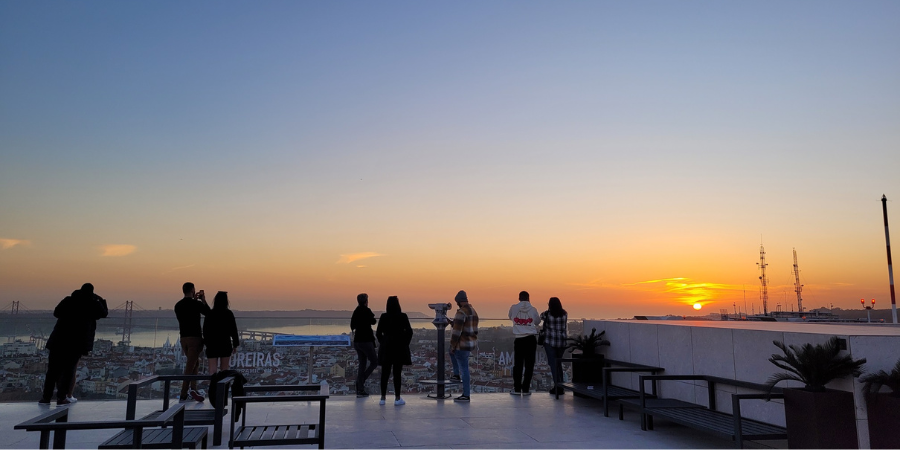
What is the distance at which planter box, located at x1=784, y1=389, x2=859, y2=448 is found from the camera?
467cm

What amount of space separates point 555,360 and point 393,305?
2864mm

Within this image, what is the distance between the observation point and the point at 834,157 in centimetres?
1338

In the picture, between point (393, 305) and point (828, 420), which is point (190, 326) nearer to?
point (393, 305)

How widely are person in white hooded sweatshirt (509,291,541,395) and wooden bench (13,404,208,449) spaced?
609 centimetres

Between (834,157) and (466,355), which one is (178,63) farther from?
(834,157)

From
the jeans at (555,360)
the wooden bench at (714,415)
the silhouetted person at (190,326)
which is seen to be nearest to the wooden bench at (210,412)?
the silhouetted person at (190,326)

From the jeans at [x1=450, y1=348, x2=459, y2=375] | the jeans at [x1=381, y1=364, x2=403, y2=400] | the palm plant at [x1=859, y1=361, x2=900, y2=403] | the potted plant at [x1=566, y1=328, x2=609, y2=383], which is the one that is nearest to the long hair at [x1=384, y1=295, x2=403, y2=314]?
the jeans at [x1=381, y1=364, x2=403, y2=400]

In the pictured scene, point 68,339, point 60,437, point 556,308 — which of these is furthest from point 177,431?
point 556,308

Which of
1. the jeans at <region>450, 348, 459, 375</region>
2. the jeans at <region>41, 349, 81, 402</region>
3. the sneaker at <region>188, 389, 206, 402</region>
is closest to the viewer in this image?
the jeans at <region>41, 349, 81, 402</region>

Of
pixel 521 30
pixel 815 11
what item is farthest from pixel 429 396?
pixel 815 11

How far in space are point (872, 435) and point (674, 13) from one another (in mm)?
9142

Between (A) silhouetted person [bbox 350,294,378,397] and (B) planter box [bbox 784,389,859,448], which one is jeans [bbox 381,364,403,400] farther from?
(B) planter box [bbox 784,389,859,448]

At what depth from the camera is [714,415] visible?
246 inches

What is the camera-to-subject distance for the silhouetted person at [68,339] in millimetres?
8758
